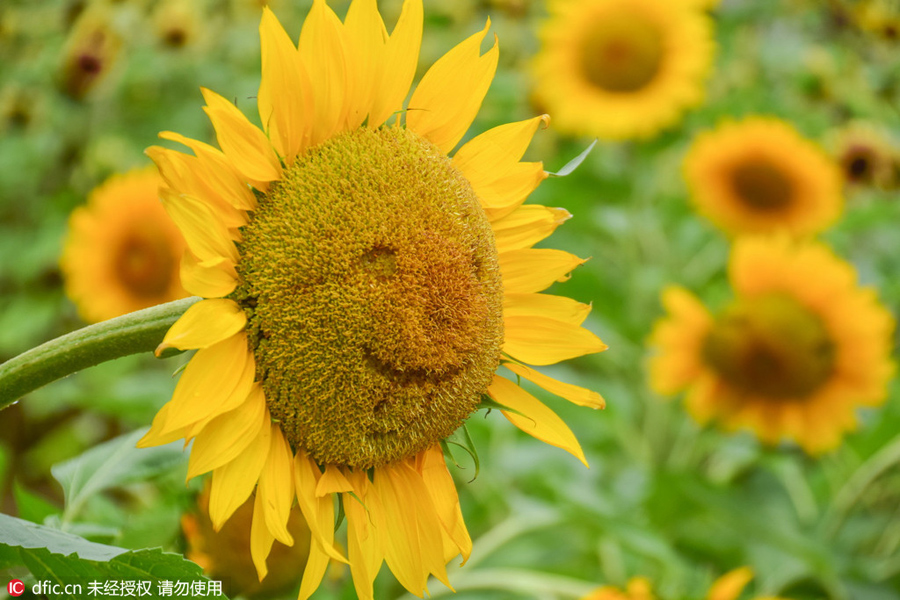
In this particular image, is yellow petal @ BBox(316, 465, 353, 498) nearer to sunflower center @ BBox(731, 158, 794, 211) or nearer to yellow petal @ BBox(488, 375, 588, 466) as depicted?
yellow petal @ BBox(488, 375, 588, 466)

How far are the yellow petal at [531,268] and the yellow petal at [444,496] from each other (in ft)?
0.53

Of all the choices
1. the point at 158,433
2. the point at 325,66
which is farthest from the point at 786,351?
the point at 158,433

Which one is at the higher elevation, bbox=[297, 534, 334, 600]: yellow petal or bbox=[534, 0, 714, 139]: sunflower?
bbox=[534, 0, 714, 139]: sunflower

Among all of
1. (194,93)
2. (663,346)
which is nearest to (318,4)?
(663,346)

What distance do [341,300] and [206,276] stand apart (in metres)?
0.10

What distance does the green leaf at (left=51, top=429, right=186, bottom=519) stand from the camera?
0.71 meters

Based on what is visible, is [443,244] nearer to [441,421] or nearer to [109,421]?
[441,421]

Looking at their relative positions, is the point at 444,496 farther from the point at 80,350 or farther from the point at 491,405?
the point at 80,350

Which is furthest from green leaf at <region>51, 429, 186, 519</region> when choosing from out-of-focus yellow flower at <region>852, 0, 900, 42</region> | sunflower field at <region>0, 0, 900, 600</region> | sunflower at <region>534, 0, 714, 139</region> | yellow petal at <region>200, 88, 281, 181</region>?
out-of-focus yellow flower at <region>852, 0, 900, 42</region>

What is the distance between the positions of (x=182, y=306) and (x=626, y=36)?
1671mm

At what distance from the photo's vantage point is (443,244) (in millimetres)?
605

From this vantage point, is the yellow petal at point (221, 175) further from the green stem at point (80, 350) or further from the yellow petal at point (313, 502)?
the yellow petal at point (313, 502)

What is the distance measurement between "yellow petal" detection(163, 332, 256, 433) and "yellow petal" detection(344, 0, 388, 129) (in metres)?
0.21

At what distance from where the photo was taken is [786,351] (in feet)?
5.09
